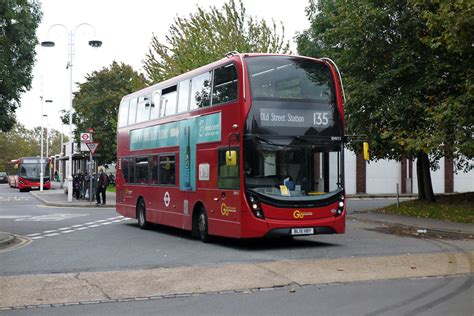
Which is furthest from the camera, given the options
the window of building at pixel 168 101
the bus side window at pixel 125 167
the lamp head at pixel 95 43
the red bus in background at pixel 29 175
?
the red bus in background at pixel 29 175

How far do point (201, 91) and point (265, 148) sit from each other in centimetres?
272

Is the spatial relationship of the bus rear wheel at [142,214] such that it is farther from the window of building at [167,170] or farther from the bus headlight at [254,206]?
the bus headlight at [254,206]

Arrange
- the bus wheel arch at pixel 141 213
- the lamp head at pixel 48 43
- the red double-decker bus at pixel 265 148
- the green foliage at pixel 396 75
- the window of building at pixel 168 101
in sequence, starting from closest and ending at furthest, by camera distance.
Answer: the red double-decker bus at pixel 265 148 → the window of building at pixel 168 101 → the bus wheel arch at pixel 141 213 → the green foliage at pixel 396 75 → the lamp head at pixel 48 43

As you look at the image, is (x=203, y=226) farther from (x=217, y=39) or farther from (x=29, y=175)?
(x=29, y=175)

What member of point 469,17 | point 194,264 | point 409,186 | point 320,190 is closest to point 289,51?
point 409,186

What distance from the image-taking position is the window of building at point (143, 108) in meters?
18.3

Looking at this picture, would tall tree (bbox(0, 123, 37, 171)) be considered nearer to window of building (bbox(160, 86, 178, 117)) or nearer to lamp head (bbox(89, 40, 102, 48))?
lamp head (bbox(89, 40, 102, 48))

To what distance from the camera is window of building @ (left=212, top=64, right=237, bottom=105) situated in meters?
13.3

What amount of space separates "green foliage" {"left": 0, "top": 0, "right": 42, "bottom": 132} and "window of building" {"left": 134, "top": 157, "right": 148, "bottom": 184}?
3751 mm

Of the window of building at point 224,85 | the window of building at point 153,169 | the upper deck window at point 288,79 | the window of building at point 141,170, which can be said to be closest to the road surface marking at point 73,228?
the window of building at point 141,170

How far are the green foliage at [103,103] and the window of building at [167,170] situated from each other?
37.0 m

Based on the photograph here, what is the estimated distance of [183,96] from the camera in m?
15.9

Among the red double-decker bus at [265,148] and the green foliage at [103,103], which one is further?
the green foliage at [103,103]

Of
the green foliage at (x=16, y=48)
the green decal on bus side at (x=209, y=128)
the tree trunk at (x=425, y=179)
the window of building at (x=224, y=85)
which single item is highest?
the green foliage at (x=16, y=48)
